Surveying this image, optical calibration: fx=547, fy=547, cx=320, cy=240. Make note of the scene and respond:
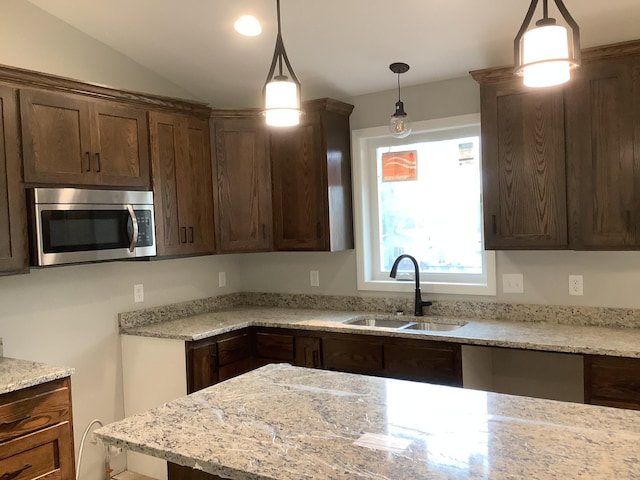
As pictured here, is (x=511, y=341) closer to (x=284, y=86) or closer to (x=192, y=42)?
(x=284, y=86)

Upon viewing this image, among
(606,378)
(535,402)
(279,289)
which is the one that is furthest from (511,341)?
(279,289)

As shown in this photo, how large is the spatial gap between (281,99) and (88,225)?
1.47 meters

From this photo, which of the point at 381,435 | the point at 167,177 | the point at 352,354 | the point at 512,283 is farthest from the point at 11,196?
the point at 512,283

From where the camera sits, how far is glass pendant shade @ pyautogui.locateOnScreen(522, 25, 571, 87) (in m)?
1.41

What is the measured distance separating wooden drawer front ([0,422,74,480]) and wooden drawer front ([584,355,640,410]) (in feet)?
7.77

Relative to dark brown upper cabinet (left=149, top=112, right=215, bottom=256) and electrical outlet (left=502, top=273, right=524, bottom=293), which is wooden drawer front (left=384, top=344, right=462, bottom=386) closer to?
electrical outlet (left=502, top=273, right=524, bottom=293)

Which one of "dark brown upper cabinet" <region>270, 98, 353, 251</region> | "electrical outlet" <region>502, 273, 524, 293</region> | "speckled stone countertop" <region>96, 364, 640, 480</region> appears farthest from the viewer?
"dark brown upper cabinet" <region>270, 98, 353, 251</region>

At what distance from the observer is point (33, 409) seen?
235 centimetres

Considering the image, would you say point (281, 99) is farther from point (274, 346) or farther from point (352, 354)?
point (274, 346)

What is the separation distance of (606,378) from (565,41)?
1.64 metres

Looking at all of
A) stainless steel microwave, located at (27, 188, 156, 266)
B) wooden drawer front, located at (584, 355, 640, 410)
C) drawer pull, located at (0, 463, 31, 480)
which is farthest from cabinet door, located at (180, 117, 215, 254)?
wooden drawer front, located at (584, 355, 640, 410)

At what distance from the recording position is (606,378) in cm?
242

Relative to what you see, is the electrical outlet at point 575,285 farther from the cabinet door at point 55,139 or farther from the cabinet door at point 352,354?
the cabinet door at point 55,139

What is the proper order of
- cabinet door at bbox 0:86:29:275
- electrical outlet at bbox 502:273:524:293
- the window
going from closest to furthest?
cabinet door at bbox 0:86:29:275, electrical outlet at bbox 502:273:524:293, the window
